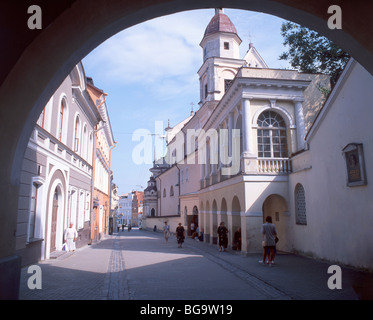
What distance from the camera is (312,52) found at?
21.6m

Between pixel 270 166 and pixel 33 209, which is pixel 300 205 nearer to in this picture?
pixel 270 166

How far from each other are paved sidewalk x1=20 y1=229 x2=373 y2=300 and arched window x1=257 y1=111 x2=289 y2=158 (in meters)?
5.94

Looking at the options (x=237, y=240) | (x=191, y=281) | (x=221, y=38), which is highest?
(x=221, y=38)

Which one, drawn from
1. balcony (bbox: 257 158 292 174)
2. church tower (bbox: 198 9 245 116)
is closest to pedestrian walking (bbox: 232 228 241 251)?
balcony (bbox: 257 158 292 174)

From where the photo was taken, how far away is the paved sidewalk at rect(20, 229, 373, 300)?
22.8ft

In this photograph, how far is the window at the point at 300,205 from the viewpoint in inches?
563

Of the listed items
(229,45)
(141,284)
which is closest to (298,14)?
(141,284)

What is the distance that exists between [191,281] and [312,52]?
19.2m

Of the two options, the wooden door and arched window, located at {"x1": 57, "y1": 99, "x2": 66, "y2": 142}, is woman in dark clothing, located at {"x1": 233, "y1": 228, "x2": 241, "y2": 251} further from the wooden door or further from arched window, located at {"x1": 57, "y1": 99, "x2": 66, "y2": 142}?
arched window, located at {"x1": 57, "y1": 99, "x2": 66, "y2": 142}

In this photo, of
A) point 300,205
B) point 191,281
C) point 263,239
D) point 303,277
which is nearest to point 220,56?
point 300,205

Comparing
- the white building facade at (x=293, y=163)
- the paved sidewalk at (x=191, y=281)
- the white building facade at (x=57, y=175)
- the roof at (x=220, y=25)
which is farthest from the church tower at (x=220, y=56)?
the paved sidewalk at (x=191, y=281)

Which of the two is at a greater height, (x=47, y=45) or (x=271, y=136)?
(x=271, y=136)

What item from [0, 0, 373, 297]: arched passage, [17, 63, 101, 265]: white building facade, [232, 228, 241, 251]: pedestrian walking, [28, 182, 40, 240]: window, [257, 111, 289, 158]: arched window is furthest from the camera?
[232, 228, 241, 251]: pedestrian walking
